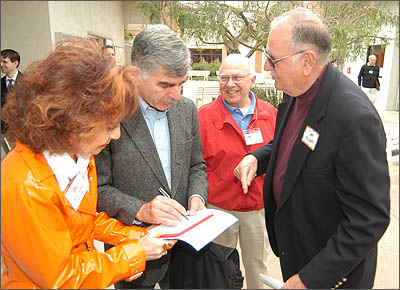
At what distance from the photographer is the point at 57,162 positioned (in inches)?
31.1

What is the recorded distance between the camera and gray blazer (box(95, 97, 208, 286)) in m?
1.17

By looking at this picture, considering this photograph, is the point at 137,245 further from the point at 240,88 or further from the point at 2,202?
the point at 240,88

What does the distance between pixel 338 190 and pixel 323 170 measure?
8cm

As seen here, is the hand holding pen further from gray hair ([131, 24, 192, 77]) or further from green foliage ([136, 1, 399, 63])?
green foliage ([136, 1, 399, 63])

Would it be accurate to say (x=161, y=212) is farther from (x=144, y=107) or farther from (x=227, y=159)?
(x=227, y=159)

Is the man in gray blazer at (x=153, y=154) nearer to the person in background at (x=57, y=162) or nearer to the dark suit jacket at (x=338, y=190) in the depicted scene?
the person in background at (x=57, y=162)

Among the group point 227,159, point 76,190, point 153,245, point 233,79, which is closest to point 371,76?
point 233,79

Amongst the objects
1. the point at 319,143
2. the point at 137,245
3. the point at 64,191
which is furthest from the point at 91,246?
the point at 319,143

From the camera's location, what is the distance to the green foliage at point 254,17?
3.03 m

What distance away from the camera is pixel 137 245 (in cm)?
92

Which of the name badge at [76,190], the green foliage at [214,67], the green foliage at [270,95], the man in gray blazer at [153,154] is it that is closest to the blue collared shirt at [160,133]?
the man in gray blazer at [153,154]

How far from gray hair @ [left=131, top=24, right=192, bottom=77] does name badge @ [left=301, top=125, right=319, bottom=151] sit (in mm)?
530

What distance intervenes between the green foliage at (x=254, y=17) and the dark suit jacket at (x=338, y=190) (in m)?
2.27

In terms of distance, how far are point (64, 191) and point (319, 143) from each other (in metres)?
0.79
